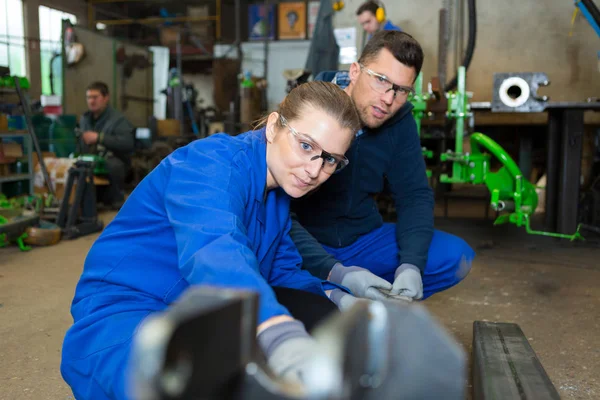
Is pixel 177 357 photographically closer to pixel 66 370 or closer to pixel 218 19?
pixel 66 370

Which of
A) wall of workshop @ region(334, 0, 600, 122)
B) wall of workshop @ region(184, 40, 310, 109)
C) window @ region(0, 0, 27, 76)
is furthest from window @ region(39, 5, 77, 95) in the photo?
wall of workshop @ region(334, 0, 600, 122)

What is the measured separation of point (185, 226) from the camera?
0.92m

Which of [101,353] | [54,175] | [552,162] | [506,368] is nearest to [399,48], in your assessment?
[506,368]

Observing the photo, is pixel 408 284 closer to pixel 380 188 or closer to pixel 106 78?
pixel 380 188

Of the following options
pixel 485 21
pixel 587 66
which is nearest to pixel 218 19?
pixel 485 21

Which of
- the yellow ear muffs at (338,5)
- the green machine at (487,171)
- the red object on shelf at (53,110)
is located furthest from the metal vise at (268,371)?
the red object on shelf at (53,110)

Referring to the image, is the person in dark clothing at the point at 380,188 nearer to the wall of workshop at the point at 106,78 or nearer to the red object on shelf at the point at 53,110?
the wall of workshop at the point at 106,78

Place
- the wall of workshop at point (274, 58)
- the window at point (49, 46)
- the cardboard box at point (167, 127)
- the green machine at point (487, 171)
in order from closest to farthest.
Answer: the green machine at point (487, 171) < the cardboard box at point (167, 127) < the window at point (49, 46) < the wall of workshop at point (274, 58)

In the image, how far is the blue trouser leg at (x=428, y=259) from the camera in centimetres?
195

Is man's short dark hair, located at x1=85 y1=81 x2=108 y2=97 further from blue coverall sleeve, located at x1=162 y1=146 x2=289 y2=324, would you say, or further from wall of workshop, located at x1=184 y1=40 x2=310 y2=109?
blue coverall sleeve, located at x1=162 y1=146 x2=289 y2=324

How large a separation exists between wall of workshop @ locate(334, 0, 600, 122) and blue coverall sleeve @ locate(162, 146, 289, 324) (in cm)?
450

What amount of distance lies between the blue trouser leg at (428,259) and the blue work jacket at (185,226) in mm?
737

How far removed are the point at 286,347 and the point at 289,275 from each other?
2.54ft

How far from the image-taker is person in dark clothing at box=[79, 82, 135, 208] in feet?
15.3
